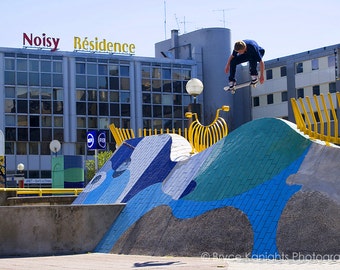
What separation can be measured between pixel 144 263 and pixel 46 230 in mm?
4726

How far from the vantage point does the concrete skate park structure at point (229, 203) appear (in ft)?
48.3

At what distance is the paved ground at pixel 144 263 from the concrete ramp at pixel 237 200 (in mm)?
Result: 673

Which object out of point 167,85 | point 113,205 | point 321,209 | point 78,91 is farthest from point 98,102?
point 321,209

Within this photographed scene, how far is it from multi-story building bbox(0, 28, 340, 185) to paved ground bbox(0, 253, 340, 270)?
5710 centimetres

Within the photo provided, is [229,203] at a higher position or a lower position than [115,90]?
lower

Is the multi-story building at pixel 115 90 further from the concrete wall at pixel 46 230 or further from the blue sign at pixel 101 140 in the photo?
the concrete wall at pixel 46 230

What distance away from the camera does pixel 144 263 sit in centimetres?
1477

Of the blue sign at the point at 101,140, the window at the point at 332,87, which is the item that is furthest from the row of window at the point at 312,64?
the blue sign at the point at 101,140

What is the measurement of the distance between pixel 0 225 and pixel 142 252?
402 cm

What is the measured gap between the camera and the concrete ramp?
1470 centimetres

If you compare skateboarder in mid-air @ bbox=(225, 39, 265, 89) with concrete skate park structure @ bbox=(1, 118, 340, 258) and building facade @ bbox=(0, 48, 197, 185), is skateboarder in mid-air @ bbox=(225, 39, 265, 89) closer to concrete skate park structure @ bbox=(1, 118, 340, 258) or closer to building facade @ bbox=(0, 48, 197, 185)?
concrete skate park structure @ bbox=(1, 118, 340, 258)

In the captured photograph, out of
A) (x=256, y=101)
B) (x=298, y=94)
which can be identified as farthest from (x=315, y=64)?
(x=256, y=101)

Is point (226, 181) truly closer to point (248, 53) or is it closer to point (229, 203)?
point (229, 203)

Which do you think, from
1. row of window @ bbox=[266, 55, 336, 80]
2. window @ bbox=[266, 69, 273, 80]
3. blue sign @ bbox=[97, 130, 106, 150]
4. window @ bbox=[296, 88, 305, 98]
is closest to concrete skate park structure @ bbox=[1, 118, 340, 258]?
blue sign @ bbox=[97, 130, 106, 150]
